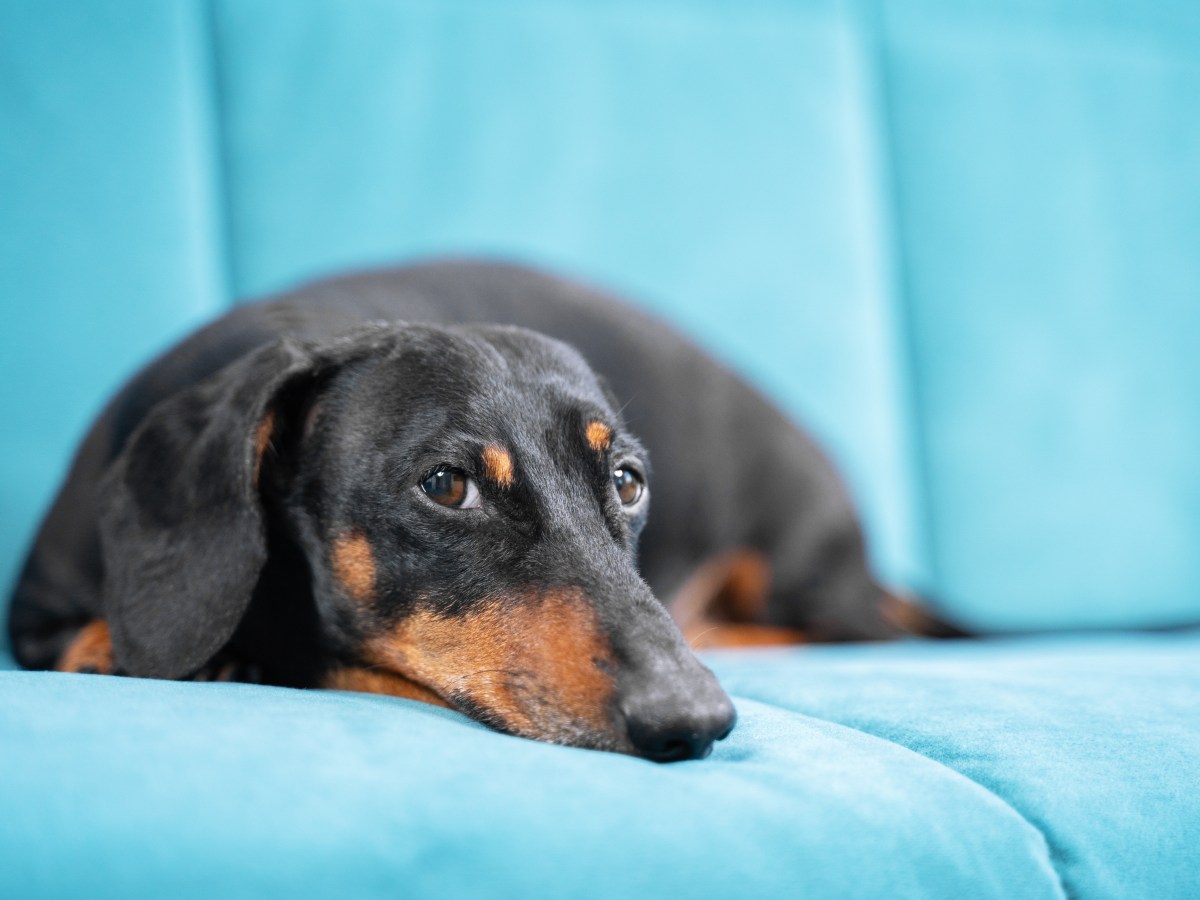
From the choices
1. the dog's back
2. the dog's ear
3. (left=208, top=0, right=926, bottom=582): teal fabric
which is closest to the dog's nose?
the dog's ear

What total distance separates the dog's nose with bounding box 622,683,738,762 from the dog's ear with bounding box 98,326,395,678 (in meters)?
0.70

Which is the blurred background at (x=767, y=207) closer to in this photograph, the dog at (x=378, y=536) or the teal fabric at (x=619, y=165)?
the teal fabric at (x=619, y=165)

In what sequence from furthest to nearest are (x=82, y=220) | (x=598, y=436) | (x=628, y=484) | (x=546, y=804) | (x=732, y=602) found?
(x=732, y=602) → (x=82, y=220) → (x=628, y=484) → (x=598, y=436) → (x=546, y=804)

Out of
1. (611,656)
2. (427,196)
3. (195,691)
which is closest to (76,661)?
(195,691)

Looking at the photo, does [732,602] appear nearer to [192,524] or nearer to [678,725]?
[192,524]

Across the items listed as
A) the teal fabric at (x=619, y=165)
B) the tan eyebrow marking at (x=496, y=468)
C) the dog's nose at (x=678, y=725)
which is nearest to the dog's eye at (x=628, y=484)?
the tan eyebrow marking at (x=496, y=468)

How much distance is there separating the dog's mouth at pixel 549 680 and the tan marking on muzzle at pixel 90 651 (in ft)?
1.55

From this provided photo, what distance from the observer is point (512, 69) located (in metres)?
3.22

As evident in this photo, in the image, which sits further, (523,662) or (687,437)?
(687,437)

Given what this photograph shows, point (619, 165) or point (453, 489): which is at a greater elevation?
point (619, 165)

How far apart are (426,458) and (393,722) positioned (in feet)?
1.68

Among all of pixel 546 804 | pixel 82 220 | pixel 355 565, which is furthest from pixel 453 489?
pixel 82 220

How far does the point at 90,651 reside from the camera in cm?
188

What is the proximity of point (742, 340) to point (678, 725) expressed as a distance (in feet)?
7.70
